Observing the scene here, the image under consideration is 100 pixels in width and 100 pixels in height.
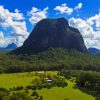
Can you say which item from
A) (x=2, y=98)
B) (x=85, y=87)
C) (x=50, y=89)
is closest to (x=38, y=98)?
(x=2, y=98)

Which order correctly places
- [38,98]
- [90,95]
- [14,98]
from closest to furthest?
[14,98] → [38,98] → [90,95]

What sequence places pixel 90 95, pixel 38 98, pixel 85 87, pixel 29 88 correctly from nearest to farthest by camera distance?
pixel 38 98, pixel 90 95, pixel 29 88, pixel 85 87

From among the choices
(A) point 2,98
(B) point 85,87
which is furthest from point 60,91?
(A) point 2,98

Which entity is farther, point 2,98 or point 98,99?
point 98,99

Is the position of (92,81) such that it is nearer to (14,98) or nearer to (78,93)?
(78,93)

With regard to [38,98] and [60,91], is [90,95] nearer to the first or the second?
[60,91]

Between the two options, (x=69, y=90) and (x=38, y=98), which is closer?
(x=38, y=98)

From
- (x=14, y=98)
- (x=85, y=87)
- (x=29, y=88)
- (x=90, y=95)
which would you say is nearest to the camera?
(x=14, y=98)

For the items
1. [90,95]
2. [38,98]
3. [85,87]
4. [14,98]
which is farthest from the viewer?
[85,87]
